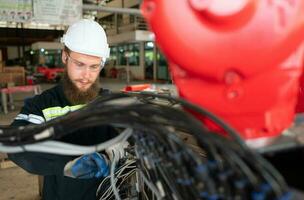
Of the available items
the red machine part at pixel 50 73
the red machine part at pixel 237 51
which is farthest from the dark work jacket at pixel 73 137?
the red machine part at pixel 50 73

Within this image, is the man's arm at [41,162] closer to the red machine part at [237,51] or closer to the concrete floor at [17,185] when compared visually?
the red machine part at [237,51]

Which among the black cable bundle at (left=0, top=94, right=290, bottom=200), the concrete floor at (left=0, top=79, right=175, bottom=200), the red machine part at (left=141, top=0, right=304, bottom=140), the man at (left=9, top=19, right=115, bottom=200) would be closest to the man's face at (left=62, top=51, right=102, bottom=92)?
the man at (left=9, top=19, right=115, bottom=200)

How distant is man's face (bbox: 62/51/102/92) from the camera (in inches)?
51.3

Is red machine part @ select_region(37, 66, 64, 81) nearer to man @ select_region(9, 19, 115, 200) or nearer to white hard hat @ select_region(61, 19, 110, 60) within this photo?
man @ select_region(9, 19, 115, 200)

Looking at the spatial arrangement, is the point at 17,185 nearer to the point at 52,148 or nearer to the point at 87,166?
the point at 87,166

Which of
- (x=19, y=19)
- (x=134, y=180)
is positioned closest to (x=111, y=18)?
(x=19, y=19)

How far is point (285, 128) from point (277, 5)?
Answer: 0.24 meters

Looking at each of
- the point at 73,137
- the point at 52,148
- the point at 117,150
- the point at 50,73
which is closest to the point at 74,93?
the point at 73,137

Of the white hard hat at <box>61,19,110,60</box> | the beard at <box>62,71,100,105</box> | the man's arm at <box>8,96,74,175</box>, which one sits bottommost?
the man's arm at <box>8,96,74,175</box>

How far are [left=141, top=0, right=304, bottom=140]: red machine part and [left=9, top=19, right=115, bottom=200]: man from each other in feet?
1.72

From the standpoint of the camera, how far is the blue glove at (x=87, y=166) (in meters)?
0.97

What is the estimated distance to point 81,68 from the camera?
1.36 meters

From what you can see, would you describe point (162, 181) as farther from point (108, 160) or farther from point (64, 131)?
point (108, 160)

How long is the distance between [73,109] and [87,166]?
0.94 ft
